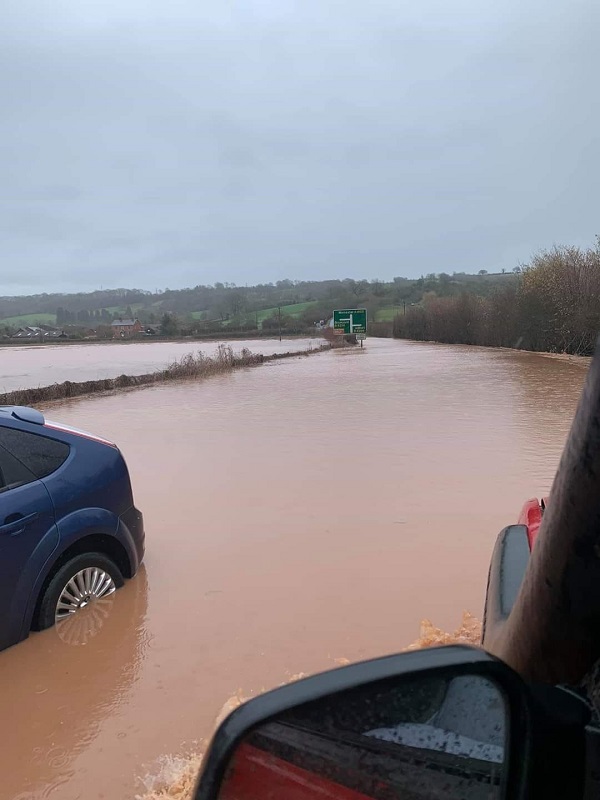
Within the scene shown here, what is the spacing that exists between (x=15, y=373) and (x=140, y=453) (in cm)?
3201

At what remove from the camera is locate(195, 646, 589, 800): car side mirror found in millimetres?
986

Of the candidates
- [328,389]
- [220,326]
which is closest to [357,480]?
[328,389]

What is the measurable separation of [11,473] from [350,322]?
199ft

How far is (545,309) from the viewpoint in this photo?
1667 inches

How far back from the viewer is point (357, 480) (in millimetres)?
8797

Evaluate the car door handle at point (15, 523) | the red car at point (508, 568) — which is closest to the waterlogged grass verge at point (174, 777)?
the red car at point (508, 568)

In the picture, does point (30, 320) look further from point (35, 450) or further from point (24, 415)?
point (35, 450)

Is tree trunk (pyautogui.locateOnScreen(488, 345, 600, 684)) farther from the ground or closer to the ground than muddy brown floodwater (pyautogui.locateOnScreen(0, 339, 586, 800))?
farther from the ground

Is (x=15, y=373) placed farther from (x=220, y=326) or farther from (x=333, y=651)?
(x=220, y=326)

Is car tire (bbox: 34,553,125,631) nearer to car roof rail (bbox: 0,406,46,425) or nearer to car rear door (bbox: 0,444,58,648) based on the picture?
car rear door (bbox: 0,444,58,648)

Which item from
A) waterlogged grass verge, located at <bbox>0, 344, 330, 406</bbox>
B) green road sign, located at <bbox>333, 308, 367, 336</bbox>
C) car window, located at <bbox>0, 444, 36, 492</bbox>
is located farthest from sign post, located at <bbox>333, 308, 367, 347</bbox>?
car window, located at <bbox>0, 444, 36, 492</bbox>

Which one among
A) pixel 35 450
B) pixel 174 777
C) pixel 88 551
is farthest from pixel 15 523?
pixel 174 777

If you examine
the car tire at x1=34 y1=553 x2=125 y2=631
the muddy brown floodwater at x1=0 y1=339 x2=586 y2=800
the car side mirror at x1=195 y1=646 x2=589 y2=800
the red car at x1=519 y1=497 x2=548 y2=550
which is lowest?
the muddy brown floodwater at x1=0 y1=339 x2=586 y2=800

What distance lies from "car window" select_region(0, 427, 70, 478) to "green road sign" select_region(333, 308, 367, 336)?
59.5 m
